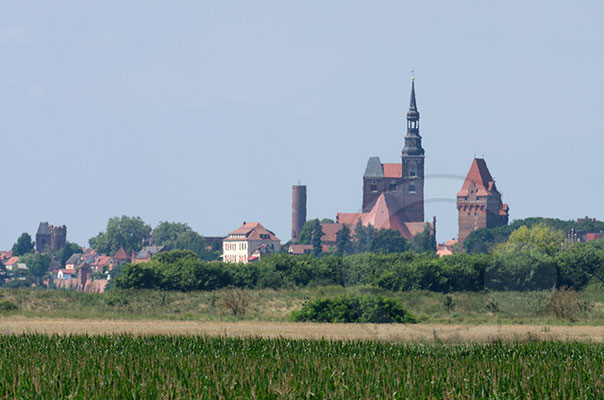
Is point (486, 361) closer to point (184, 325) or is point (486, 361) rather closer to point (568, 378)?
point (568, 378)

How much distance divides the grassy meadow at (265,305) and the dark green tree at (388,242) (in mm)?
3267

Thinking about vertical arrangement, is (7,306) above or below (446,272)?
below

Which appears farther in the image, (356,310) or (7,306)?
(7,306)

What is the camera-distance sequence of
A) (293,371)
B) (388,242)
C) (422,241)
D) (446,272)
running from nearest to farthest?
1. (293,371)
2. (388,242)
3. (422,241)
4. (446,272)

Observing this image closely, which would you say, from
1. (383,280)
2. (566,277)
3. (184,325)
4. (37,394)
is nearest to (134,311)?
(184,325)

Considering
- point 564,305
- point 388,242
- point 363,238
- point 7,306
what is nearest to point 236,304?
point 363,238

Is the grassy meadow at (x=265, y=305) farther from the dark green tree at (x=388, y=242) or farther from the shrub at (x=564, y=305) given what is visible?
the dark green tree at (x=388, y=242)

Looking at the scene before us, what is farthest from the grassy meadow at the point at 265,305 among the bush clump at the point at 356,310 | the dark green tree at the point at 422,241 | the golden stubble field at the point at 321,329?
the dark green tree at the point at 422,241

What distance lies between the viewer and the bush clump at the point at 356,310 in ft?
160

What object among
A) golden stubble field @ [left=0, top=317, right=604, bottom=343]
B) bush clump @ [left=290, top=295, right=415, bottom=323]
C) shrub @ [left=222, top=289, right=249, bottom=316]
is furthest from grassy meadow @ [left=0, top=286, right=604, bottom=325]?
golden stubble field @ [left=0, top=317, right=604, bottom=343]

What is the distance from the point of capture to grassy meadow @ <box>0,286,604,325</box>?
1966 inches

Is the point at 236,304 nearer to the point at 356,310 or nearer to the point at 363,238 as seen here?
the point at 356,310

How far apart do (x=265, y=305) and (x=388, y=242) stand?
22315 millimetres

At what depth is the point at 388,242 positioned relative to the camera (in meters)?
45.8
